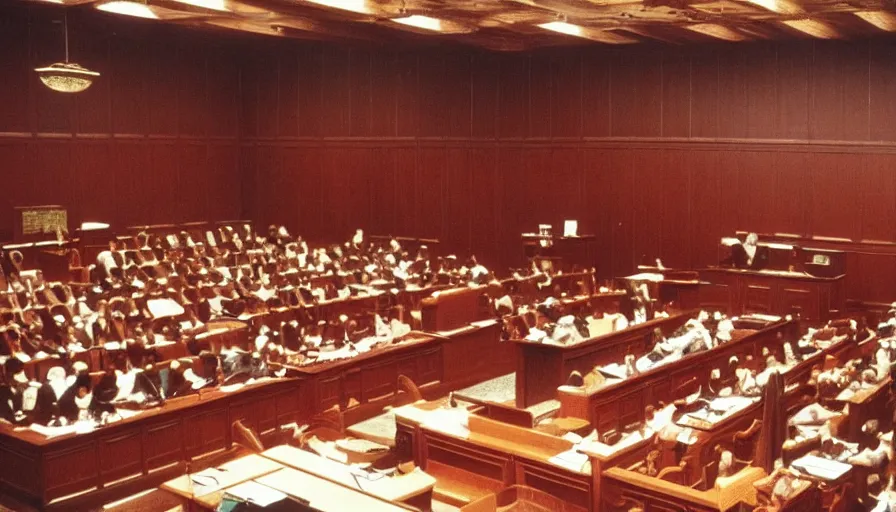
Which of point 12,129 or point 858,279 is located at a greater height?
point 12,129

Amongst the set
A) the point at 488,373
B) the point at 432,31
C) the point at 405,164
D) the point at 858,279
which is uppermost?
the point at 432,31

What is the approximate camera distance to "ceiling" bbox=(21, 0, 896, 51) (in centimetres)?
1134

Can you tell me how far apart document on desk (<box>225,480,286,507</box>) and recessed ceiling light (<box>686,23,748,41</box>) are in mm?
9945

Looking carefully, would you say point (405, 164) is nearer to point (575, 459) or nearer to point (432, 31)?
point (432, 31)

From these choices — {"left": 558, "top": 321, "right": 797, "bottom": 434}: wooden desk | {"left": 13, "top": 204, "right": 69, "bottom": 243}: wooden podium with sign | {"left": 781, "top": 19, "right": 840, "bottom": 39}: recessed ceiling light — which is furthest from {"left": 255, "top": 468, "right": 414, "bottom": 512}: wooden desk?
{"left": 13, "top": 204, "right": 69, "bottom": 243}: wooden podium with sign

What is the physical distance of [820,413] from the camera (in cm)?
801

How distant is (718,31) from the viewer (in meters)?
13.7

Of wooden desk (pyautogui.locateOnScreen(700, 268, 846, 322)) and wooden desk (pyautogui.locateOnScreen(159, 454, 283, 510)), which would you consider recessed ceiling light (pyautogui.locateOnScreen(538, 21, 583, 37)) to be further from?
wooden desk (pyautogui.locateOnScreen(159, 454, 283, 510))

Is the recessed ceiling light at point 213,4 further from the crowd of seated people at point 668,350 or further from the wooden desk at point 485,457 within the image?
the crowd of seated people at point 668,350

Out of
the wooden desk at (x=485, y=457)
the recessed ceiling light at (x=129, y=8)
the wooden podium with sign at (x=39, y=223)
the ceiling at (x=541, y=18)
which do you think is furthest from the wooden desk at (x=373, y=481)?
the wooden podium with sign at (x=39, y=223)

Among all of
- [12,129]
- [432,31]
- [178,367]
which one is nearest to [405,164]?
[432,31]

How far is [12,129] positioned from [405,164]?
7.07 metres

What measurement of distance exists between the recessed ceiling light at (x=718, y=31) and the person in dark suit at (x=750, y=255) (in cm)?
308

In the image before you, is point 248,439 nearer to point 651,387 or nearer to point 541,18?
point 651,387
